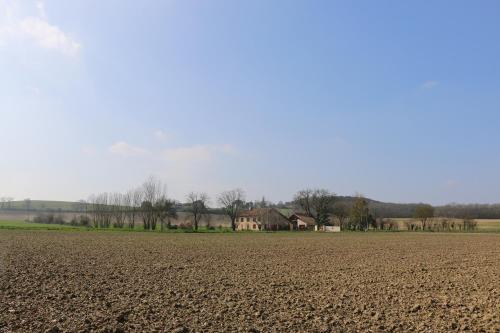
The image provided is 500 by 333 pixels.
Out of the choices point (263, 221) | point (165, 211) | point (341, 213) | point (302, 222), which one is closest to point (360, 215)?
point (341, 213)

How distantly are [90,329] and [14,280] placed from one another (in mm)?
→ 9669

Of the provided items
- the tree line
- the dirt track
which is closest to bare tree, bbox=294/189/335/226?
the tree line

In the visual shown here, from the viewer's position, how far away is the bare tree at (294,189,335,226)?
126188mm

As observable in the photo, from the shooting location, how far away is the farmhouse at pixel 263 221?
126 m

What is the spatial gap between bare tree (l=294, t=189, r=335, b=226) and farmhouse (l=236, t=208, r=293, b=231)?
284 inches

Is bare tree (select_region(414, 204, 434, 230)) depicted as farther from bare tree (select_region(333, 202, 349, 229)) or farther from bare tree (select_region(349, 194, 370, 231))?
bare tree (select_region(333, 202, 349, 229))

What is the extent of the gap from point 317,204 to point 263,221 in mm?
15950

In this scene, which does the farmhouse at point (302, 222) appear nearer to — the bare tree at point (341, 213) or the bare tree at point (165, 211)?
the bare tree at point (341, 213)

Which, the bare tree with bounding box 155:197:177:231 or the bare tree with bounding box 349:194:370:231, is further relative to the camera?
the bare tree with bounding box 349:194:370:231

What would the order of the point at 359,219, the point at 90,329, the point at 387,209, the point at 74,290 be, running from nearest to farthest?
1. the point at 90,329
2. the point at 74,290
3. the point at 359,219
4. the point at 387,209

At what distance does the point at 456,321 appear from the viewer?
38.7 ft

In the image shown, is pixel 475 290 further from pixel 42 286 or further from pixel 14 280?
pixel 14 280

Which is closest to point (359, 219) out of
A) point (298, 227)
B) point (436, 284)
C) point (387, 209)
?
point (298, 227)

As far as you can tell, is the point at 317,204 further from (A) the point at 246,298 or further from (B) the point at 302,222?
(A) the point at 246,298
